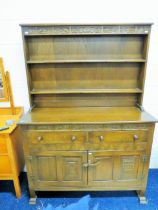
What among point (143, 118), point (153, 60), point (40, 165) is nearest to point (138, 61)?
point (153, 60)

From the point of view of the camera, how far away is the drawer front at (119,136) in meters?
1.53

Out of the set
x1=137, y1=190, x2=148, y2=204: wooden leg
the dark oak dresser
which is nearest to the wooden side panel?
the dark oak dresser

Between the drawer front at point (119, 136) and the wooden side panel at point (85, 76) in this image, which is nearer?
the drawer front at point (119, 136)

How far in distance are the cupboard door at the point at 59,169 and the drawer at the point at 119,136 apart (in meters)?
0.20

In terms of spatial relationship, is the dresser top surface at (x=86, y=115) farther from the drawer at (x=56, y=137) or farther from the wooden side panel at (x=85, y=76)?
the wooden side panel at (x=85, y=76)

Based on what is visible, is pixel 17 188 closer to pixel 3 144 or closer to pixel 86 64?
pixel 3 144

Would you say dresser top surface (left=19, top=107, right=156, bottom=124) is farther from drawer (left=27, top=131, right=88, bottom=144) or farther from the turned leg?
the turned leg

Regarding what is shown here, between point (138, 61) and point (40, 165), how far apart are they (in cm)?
141

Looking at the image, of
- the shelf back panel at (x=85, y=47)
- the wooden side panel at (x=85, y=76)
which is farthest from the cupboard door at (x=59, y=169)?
the shelf back panel at (x=85, y=47)

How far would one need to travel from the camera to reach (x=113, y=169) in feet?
5.41

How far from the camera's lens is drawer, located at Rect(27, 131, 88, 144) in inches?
60.3

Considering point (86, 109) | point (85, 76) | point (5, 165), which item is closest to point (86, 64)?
point (85, 76)

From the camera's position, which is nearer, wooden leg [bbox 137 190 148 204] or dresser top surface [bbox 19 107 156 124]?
dresser top surface [bbox 19 107 156 124]

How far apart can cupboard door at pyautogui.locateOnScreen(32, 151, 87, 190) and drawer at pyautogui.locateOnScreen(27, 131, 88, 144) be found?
0.12m
